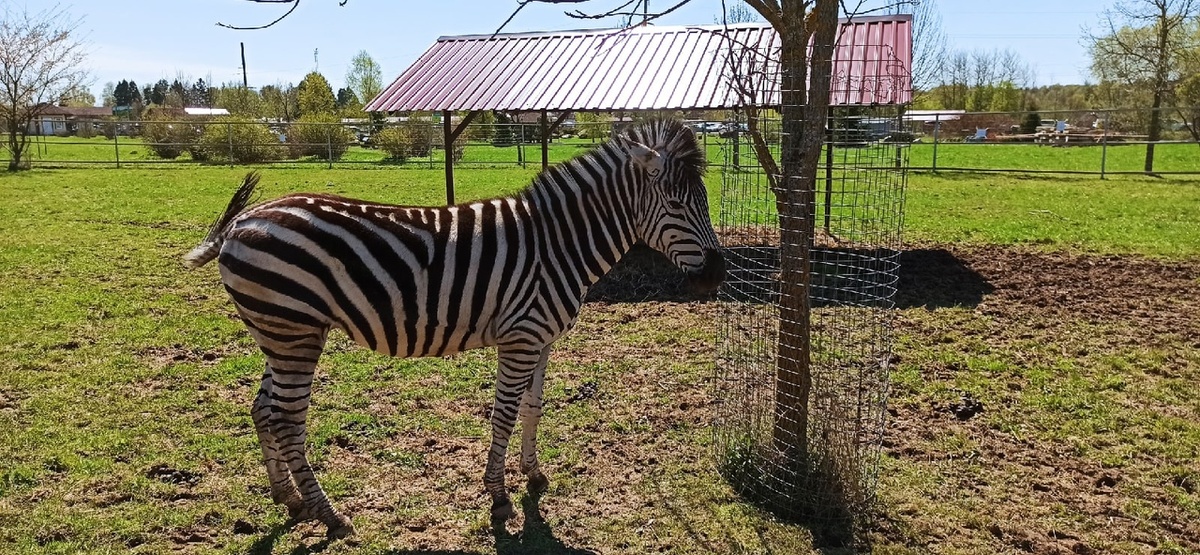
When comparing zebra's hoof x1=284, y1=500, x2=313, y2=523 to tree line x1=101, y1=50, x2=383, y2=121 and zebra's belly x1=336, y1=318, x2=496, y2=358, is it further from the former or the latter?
tree line x1=101, y1=50, x2=383, y2=121

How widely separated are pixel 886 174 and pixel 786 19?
1.21m

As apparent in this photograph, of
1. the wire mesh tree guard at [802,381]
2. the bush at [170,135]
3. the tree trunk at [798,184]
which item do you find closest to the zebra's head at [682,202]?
the wire mesh tree guard at [802,381]

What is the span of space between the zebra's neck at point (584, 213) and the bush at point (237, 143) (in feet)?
88.0

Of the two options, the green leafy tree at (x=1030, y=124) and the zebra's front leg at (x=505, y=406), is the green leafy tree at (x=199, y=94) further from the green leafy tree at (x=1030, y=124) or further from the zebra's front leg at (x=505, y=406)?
the zebra's front leg at (x=505, y=406)

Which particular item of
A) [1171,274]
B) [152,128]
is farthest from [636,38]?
[152,128]

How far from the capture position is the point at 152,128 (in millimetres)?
30844

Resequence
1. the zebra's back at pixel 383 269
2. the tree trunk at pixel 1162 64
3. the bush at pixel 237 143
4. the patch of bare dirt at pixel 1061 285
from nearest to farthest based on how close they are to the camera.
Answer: the zebra's back at pixel 383 269 → the patch of bare dirt at pixel 1061 285 → the tree trunk at pixel 1162 64 → the bush at pixel 237 143

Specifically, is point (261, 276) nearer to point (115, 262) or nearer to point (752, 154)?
point (752, 154)

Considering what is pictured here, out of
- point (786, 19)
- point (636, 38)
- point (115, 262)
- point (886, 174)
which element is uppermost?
point (636, 38)

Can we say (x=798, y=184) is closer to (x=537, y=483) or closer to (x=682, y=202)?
(x=682, y=202)

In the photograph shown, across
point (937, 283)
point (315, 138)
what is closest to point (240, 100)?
point (315, 138)

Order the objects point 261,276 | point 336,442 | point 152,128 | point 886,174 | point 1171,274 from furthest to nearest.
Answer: point 152,128 < point 1171,274 < point 336,442 < point 886,174 < point 261,276

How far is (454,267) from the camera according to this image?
4.15 metres

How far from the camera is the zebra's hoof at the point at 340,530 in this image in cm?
409
